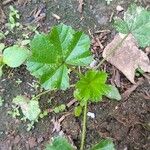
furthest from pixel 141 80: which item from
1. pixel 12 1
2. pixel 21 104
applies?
pixel 12 1

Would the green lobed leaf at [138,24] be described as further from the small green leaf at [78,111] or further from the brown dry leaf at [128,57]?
the small green leaf at [78,111]

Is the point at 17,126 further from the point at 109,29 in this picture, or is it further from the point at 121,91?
the point at 109,29

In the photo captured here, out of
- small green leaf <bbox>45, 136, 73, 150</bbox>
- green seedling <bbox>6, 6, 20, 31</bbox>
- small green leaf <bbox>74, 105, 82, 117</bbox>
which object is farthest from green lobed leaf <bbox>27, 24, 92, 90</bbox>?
green seedling <bbox>6, 6, 20, 31</bbox>

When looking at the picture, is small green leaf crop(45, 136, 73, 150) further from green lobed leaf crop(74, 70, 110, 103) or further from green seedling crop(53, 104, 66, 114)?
green seedling crop(53, 104, 66, 114)

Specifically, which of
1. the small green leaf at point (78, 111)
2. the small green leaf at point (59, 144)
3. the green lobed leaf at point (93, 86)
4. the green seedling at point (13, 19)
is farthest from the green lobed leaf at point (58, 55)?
the green seedling at point (13, 19)

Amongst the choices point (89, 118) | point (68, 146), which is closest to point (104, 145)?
point (68, 146)
